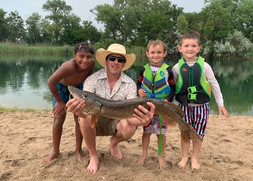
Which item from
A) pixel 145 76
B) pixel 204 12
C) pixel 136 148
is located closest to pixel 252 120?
pixel 136 148

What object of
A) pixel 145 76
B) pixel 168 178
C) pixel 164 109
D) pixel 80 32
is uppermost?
pixel 80 32

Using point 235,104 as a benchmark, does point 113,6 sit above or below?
above

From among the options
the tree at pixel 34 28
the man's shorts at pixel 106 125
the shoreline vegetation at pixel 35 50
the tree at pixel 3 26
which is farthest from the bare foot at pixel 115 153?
the tree at pixel 3 26

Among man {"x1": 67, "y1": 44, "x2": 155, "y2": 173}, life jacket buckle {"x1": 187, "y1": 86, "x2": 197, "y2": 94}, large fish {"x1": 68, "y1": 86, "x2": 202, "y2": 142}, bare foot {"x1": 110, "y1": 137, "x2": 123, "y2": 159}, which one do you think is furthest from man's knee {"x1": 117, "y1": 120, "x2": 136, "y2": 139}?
life jacket buckle {"x1": 187, "y1": 86, "x2": 197, "y2": 94}

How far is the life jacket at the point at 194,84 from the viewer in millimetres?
3365

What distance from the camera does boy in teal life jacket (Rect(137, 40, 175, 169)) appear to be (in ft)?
11.0

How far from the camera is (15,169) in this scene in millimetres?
3113

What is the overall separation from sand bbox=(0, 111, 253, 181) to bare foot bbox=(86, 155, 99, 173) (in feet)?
0.24

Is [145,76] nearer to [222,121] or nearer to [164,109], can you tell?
[164,109]

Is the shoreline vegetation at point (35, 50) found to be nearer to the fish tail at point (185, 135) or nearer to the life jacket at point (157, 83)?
the life jacket at point (157, 83)

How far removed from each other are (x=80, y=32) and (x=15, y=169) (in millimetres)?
54402

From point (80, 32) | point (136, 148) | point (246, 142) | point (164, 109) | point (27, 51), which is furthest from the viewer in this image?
point (80, 32)

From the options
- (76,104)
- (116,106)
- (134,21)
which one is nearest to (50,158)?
(76,104)

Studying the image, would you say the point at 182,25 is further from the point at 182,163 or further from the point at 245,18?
the point at 182,163
